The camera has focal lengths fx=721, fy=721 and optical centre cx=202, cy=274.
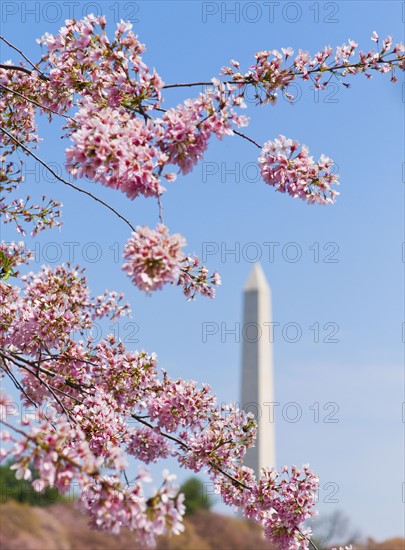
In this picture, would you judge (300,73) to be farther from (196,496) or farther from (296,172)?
(196,496)

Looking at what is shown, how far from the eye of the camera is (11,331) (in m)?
6.55

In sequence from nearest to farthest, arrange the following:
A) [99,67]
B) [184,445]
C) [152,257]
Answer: [152,257]
[99,67]
[184,445]

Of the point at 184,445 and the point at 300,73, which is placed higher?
the point at 300,73

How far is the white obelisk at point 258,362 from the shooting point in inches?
851

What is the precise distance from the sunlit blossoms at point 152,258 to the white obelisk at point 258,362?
59.2 feet

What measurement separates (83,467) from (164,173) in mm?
1622

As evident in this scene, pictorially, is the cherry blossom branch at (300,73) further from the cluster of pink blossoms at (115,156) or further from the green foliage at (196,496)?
the green foliage at (196,496)

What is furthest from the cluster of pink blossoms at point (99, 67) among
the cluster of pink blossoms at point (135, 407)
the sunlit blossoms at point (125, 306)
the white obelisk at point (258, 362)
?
the white obelisk at point (258, 362)

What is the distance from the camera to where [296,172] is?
16.3ft

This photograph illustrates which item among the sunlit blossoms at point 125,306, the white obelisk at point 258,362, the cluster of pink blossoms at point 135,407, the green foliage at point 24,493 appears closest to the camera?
the sunlit blossoms at point 125,306

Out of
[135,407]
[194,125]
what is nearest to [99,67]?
[194,125]

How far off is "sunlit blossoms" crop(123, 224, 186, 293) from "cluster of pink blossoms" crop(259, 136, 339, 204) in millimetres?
1602

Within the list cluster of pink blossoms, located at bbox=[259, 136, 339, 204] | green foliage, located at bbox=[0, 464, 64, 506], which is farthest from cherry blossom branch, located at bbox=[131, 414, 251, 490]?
green foliage, located at bbox=[0, 464, 64, 506]

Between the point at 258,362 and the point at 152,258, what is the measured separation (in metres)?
18.5
